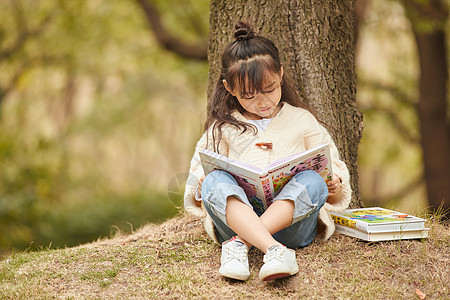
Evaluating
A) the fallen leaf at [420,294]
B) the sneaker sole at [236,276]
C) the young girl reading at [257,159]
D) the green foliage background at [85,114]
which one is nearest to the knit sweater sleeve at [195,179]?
the young girl reading at [257,159]

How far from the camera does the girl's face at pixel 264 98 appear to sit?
279 centimetres

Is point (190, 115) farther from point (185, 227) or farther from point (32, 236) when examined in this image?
point (185, 227)

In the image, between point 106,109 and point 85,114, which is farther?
point 85,114

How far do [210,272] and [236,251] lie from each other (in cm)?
25

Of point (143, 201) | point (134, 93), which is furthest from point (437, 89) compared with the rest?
point (134, 93)

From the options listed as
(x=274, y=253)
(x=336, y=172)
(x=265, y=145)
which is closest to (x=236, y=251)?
(x=274, y=253)

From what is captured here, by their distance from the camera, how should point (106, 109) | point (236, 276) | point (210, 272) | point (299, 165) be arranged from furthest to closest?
point (106, 109) < point (210, 272) < point (299, 165) < point (236, 276)

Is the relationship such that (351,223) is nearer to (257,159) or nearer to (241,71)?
(257,159)

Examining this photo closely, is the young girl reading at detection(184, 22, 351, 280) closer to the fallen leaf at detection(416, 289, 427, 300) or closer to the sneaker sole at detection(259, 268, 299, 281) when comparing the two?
the sneaker sole at detection(259, 268, 299, 281)

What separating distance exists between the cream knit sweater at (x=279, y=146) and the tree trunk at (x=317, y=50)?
0.57 m

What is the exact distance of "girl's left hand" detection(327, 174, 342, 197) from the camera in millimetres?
2766

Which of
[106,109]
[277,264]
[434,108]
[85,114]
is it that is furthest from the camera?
[85,114]

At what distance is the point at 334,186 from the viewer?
9.15ft

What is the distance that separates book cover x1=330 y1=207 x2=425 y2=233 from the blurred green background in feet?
12.4
